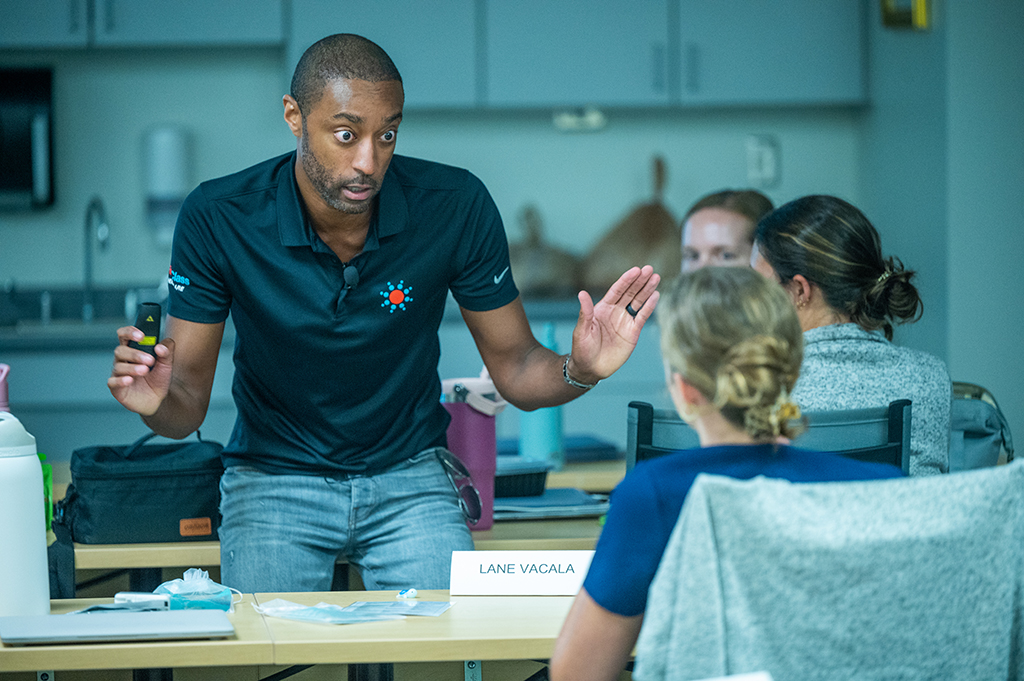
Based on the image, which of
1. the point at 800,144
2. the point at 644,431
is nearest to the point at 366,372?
the point at 644,431

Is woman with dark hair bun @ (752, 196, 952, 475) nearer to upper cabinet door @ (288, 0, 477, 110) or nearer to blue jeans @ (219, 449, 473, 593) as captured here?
blue jeans @ (219, 449, 473, 593)

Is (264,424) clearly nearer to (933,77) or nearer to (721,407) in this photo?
(721,407)

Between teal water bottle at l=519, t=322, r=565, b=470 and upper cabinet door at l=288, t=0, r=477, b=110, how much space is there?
199 cm

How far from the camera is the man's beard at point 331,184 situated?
1.80 meters

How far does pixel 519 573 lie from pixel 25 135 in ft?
11.1

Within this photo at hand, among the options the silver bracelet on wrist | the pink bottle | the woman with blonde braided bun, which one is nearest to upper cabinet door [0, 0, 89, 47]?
the pink bottle

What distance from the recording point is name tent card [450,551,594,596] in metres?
1.38

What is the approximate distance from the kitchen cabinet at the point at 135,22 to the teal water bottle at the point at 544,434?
7.43 ft

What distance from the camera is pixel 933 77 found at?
3.57 m

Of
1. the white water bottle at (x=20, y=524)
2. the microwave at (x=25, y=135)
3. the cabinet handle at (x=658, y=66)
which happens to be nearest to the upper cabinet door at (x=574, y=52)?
the cabinet handle at (x=658, y=66)

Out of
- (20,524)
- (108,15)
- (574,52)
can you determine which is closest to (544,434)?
(20,524)

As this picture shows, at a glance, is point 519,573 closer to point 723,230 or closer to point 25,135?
point 723,230

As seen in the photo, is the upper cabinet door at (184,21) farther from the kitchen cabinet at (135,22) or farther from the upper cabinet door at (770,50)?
the upper cabinet door at (770,50)

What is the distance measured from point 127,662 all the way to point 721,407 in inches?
26.1
